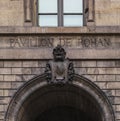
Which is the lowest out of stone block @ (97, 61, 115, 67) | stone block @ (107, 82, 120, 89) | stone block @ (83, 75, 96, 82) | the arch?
the arch

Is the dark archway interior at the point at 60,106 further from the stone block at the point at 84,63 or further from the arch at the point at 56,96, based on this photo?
the stone block at the point at 84,63

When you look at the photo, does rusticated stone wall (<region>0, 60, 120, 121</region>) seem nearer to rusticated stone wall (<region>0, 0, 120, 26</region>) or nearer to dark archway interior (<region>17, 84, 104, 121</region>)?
dark archway interior (<region>17, 84, 104, 121</region>)

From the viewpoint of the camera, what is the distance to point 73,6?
2381cm

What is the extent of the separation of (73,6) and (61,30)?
1.49m

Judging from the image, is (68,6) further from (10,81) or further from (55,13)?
(10,81)

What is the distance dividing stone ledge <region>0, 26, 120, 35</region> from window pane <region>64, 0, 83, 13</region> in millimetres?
1260

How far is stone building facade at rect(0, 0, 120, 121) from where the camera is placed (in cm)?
2228

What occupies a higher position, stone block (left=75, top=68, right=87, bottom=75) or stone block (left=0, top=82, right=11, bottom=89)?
stone block (left=75, top=68, right=87, bottom=75)

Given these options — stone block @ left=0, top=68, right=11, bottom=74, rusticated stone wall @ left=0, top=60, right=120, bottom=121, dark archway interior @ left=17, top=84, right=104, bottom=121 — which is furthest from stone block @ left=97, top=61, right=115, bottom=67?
stone block @ left=0, top=68, right=11, bottom=74

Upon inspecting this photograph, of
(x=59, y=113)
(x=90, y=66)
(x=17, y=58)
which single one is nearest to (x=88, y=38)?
(x=90, y=66)

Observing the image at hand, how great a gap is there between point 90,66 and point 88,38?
1.04 metres

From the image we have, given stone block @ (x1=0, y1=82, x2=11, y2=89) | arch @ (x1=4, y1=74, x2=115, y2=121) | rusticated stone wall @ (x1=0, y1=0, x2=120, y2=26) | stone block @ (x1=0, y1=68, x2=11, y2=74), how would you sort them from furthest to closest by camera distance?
rusticated stone wall @ (x1=0, y1=0, x2=120, y2=26)
stone block @ (x1=0, y1=68, x2=11, y2=74)
stone block @ (x1=0, y1=82, x2=11, y2=89)
arch @ (x1=4, y1=74, x2=115, y2=121)

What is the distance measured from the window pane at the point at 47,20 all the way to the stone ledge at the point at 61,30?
943 mm

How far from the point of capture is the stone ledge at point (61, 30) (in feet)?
74.4
